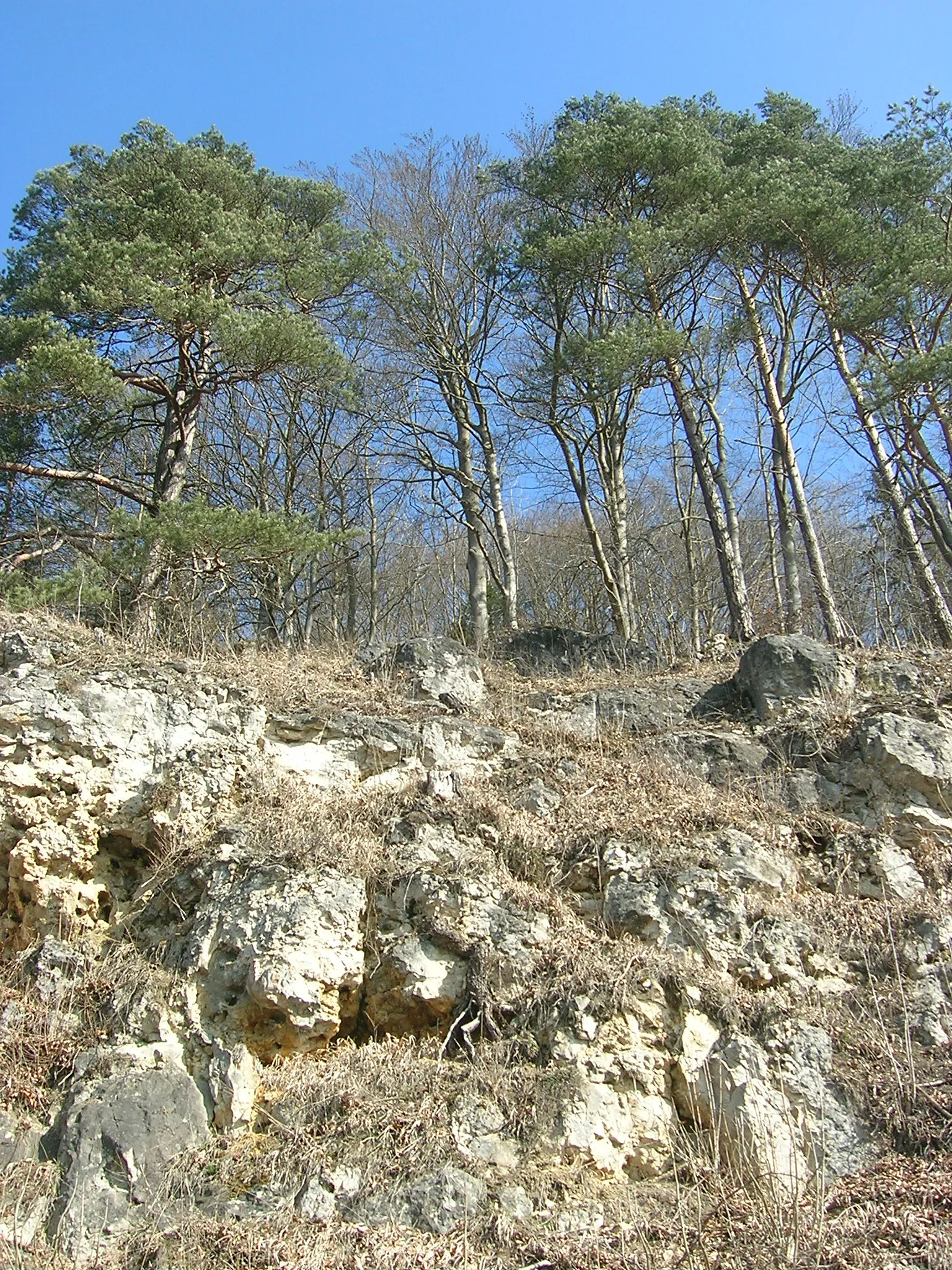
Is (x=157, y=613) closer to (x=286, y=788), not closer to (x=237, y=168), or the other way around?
(x=286, y=788)

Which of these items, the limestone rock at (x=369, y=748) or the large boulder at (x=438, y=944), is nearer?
the large boulder at (x=438, y=944)

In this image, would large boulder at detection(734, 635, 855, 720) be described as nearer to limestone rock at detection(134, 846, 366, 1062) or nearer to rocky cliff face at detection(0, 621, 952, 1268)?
rocky cliff face at detection(0, 621, 952, 1268)

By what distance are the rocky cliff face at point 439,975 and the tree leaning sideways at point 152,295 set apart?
91.2 inches

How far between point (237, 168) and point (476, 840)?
10.0 meters

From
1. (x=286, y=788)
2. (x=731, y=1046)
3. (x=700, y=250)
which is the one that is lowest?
(x=731, y=1046)

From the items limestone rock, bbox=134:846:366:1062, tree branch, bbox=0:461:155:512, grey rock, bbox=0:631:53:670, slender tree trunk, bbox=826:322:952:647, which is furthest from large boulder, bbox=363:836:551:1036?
slender tree trunk, bbox=826:322:952:647

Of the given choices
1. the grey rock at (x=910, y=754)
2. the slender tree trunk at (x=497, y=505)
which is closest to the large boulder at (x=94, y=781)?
the grey rock at (x=910, y=754)

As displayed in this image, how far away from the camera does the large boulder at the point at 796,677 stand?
856cm

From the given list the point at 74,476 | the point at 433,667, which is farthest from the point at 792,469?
the point at 74,476

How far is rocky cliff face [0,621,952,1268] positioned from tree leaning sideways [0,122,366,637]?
232 centimetres

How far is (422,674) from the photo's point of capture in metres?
9.05

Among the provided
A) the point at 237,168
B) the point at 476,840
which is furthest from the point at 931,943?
the point at 237,168

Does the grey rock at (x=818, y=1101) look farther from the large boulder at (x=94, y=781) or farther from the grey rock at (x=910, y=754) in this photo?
the large boulder at (x=94, y=781)

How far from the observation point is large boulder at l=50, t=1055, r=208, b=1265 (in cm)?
457
